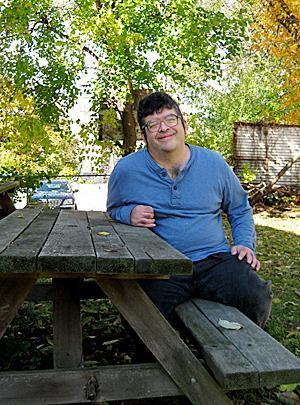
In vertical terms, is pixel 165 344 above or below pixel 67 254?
below

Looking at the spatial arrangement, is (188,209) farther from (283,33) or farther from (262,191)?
(262,191)

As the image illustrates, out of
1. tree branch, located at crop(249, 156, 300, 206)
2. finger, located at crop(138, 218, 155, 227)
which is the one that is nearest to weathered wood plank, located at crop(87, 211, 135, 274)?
finger, located at crop(138, 218, 155, 227)

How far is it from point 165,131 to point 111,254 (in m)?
1.18

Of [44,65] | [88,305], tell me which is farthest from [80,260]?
[44,65]

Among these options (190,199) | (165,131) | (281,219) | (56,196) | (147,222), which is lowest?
(281,219)

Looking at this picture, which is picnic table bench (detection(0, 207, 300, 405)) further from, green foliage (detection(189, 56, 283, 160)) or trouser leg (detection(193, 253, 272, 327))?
green foliage (detection(189, 56, 283, 160))

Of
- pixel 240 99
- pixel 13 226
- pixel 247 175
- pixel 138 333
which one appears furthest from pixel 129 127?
pixel 240 99

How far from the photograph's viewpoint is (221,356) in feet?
5.65

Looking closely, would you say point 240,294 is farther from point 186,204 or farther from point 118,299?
point 118,299

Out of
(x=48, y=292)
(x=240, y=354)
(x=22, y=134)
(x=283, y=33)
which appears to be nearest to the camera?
(x=240, y=354)

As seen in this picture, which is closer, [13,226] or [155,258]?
[155,258]

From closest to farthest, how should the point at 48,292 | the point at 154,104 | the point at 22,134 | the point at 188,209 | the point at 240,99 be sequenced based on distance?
the point at 188,209
the point at 154,104
the point at 48,292
the point at 22,134
the point at 240,99

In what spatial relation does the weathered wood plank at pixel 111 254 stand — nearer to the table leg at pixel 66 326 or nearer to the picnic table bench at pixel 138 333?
the picnic table bench at pixel 138 333

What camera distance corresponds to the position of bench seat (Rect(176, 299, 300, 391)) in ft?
5.29
